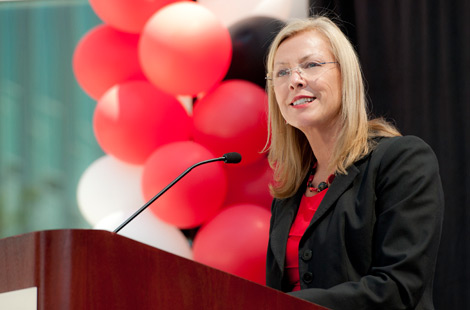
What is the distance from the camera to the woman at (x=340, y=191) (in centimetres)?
141

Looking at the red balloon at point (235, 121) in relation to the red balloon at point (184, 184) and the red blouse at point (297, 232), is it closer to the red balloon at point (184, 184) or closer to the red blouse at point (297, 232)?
the red balloon at point (184, 184)

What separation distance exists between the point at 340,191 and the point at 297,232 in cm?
21

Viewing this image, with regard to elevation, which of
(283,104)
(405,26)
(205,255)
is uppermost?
(405,26)

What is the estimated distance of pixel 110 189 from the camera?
293cm

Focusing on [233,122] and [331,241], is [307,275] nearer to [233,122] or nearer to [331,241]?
[331,241]

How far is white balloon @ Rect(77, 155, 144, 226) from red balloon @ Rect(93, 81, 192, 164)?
0.50 ft

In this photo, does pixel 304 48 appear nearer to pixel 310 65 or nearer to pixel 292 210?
pixel 310 65

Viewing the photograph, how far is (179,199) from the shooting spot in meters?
2.61

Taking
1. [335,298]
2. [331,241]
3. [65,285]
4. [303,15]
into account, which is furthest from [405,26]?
[65,285]

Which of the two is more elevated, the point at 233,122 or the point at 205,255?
the point at 233,122

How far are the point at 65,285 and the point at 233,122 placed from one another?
5.93 ft

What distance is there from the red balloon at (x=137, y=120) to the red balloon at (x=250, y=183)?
0.29 m

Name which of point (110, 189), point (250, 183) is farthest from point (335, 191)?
point (110, 189)

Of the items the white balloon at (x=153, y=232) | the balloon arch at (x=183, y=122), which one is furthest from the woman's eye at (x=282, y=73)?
the white balloon at (x=153, y=232)
